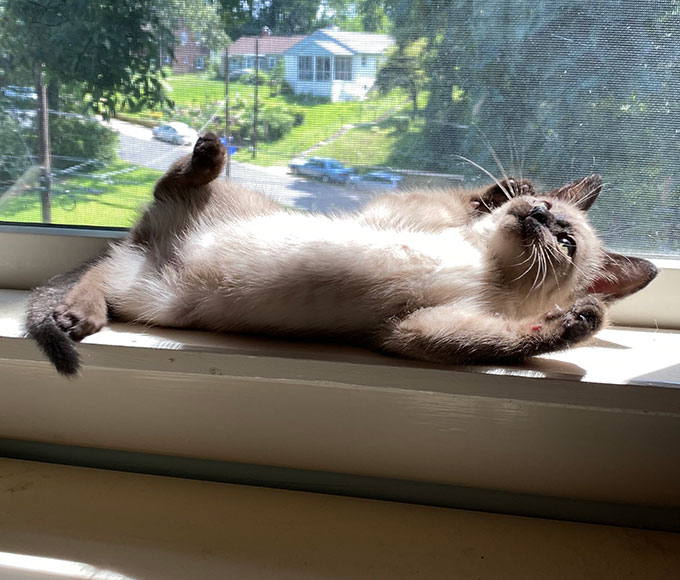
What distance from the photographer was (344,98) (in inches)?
53.4

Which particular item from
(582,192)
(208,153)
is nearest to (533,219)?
(582,192)

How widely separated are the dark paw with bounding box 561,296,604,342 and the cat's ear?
321 mm

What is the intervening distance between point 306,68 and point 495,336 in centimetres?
71

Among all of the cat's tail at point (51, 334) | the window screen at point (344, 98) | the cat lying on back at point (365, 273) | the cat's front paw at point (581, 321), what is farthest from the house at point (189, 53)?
the cat's front paw at point (581, 321)

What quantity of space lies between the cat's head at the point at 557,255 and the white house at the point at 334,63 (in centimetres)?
40

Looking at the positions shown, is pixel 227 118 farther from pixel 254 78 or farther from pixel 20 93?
pixel 20 93

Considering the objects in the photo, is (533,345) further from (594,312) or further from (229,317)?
(229,317)

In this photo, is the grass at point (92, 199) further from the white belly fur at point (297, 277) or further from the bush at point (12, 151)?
the white belly fur at point (297, 277)

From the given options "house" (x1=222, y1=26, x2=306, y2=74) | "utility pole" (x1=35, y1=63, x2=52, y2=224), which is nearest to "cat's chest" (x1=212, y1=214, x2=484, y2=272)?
"house" (x1=222, y1=26, x2=306, y2=74)

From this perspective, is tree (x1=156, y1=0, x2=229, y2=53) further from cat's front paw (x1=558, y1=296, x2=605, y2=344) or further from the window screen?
cat's front paw (x1=558, y1=296, x2=605, y2=344)

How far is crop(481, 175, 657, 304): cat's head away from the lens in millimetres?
1219

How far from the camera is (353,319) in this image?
3.73ft

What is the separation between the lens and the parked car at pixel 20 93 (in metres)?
1.43

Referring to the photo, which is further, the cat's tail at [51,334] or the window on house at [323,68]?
the window on house at [323,68]
